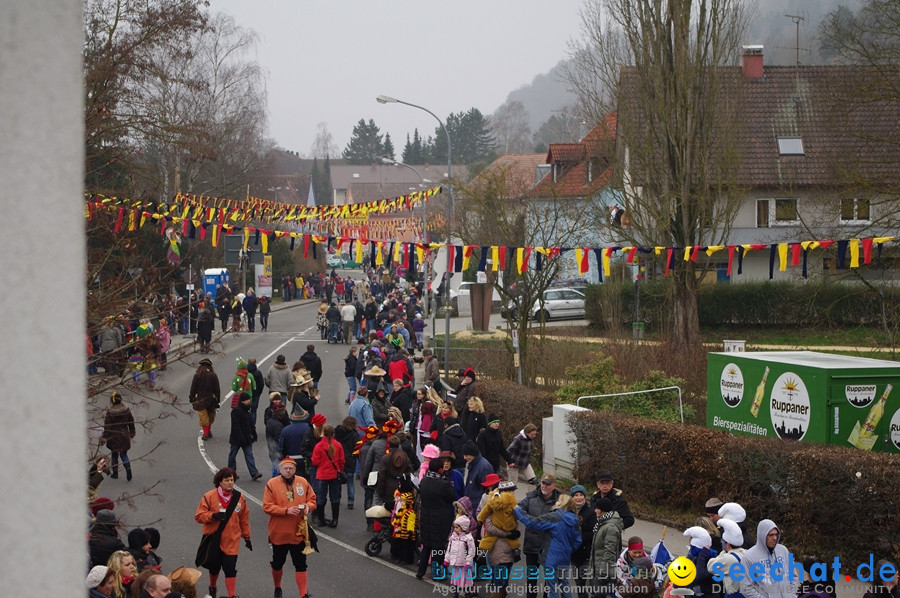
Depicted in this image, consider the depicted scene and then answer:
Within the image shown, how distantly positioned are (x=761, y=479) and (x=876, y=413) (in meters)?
2.11

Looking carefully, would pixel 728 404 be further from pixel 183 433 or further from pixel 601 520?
pixel 183 433

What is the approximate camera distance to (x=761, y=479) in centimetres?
1166

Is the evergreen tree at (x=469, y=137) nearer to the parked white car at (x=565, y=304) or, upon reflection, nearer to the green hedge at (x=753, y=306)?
the parked white car at (x=565, y=304)

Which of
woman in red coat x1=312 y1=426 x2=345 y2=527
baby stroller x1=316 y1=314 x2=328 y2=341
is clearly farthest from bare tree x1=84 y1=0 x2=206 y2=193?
baby stroller x1=316 y1=314 x2=328 y2=341

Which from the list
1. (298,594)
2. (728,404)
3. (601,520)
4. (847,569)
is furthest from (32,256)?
(728,404)

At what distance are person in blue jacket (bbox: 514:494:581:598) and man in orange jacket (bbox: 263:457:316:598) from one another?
2.34m

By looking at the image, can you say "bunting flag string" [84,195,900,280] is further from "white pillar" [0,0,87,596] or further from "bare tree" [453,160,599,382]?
"white pillar" [0,0,87,596]

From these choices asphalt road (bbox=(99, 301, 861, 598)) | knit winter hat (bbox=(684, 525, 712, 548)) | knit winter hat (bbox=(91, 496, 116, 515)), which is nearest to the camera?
knit winter hat (bbox=(684, 525, 712, 548))

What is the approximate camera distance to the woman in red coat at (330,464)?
1285cm

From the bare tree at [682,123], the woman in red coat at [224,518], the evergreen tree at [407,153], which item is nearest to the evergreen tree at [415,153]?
the evergreen tree at [407,153]

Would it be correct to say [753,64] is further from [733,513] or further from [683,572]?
[683,572]

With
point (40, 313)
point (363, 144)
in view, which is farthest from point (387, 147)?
point (40, 313)

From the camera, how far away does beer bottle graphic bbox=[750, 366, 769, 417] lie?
13.7 m

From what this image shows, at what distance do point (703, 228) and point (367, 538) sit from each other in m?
16.6
